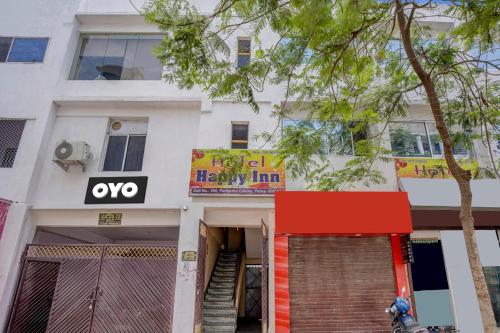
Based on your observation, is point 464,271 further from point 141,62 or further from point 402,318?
point 141,62

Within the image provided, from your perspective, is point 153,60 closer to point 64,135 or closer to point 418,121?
point 64,135

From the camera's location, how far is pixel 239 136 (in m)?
9.94

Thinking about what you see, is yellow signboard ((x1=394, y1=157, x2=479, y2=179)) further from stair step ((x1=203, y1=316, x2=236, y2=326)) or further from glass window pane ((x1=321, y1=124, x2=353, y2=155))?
stair step ((x1=203, y1=316, x2=236, y2=326))

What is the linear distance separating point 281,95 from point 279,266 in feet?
16.9

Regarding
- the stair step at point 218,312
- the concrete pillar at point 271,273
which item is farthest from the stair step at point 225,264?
the concrete pillar at point 271,273

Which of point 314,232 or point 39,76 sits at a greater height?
point 39,76

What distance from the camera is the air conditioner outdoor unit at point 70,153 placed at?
912 cm

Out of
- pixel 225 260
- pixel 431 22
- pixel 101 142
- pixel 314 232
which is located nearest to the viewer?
pixel 314 232

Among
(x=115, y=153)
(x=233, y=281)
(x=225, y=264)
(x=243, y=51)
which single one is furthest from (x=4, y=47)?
(x=233, y=281)

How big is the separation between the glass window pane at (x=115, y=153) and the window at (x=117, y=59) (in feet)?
7.16

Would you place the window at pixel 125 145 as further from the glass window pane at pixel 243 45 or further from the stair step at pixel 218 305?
the stair step at pixel 218 305

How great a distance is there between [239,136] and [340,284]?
5.02 metres

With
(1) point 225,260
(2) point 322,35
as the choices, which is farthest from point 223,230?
(2) point 322,35

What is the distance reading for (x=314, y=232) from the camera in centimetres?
757
